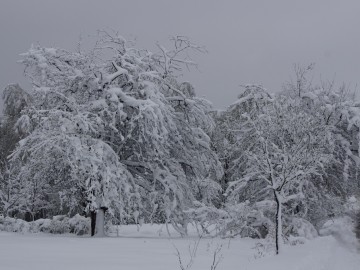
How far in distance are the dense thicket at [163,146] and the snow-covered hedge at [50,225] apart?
177 cm

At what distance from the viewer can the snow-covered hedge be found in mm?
20922

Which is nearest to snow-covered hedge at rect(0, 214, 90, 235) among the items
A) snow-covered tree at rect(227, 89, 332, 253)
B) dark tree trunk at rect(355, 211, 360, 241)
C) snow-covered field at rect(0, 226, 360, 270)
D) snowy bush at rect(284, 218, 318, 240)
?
snow-covered tree at rect(227, 89, 332, 253)

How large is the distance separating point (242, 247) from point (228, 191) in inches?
227

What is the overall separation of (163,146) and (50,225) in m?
7.20

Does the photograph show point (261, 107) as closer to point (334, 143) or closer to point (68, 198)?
point (334, 143)

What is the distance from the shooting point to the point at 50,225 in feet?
70.7

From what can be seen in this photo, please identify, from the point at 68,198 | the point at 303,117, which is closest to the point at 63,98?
the point at 68,198

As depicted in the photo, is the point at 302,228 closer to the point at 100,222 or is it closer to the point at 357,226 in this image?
the point at 100,222

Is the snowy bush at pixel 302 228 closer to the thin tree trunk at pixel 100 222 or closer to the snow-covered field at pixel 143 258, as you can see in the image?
the snow-covered field at pixel 143 258

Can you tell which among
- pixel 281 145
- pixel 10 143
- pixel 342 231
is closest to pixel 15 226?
pixel 281 145

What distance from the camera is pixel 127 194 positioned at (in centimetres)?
1627

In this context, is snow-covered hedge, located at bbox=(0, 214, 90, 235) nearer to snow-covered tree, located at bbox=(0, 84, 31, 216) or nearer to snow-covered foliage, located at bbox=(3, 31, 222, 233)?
snow-covered foliage, located at bbox=(3, 31, 222, 233)

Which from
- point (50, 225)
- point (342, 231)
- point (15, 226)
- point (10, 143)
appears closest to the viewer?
point (15, 226)

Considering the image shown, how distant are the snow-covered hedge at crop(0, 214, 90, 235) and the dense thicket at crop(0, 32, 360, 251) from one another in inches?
69.7
